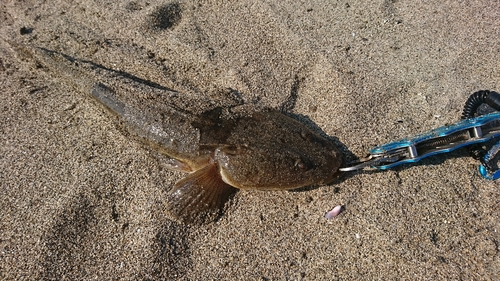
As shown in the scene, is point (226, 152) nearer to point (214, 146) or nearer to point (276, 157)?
point (214, 146)

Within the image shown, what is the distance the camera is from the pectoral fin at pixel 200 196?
2.94 metres

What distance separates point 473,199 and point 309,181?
1299 millimetres

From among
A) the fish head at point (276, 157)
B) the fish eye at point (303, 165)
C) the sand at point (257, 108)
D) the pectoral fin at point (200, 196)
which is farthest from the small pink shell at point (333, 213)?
the pectoral fin at point (200, 196)

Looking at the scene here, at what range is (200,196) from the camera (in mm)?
2994

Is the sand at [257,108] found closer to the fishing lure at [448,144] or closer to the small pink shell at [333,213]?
the small pink shell at [333,213]

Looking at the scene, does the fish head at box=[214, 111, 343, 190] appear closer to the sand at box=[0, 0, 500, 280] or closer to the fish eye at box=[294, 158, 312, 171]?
the fish eye at box=[294, 158, 312, 171]

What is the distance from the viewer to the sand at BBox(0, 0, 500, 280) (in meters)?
2.68

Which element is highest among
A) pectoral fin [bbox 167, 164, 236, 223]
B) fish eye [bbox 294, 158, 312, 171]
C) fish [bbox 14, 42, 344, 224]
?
fish eye [bbox 294, 158, 312, 171]

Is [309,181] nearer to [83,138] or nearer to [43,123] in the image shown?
[83,138]

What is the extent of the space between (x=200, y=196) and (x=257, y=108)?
97 centimetres

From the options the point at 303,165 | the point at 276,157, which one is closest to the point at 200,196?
the point at 276,157

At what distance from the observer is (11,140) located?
346 cm

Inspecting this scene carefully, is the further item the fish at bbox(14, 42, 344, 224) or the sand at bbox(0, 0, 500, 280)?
the fish at bbox(14, 42, 344, 224)

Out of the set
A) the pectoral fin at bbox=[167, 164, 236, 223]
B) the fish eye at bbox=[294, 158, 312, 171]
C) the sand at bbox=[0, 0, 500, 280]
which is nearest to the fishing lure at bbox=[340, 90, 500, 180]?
the sand at bbox=[0, 0, 500, 280]
